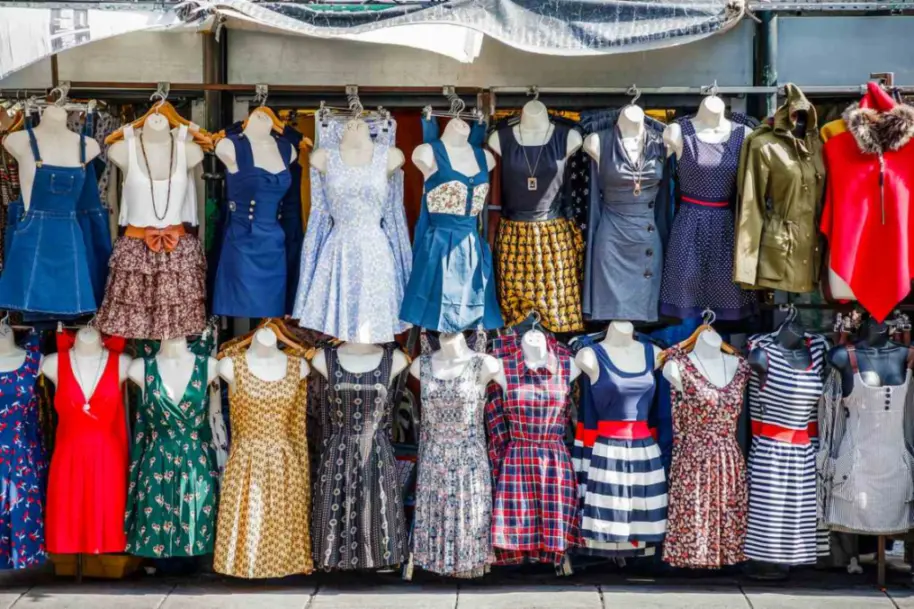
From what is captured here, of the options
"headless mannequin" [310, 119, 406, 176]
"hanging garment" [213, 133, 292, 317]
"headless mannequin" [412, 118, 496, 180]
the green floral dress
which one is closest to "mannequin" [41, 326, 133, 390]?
the green floral dress

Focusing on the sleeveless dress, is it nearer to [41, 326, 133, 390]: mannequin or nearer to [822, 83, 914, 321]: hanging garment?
[41, 326, 133, 390]: mannequin

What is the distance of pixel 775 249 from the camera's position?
679cm

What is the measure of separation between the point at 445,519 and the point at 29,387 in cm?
234

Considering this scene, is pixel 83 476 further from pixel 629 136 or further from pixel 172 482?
pixel 629 136

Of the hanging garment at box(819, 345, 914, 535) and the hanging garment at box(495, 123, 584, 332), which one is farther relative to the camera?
the hanging garment at box(495, 123, 584, 332)

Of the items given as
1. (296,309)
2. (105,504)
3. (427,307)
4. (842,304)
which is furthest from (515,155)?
(105,504)

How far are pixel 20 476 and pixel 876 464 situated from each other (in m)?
4.55

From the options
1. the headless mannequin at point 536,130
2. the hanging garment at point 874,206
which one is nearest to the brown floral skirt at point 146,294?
the headless mannequin at point 536,130

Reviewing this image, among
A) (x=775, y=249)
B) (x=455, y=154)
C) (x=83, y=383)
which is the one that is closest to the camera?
(x=775, y=249)

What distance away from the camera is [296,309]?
6930mm

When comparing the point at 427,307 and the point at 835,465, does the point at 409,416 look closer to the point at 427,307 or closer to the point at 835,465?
the point at 427,307

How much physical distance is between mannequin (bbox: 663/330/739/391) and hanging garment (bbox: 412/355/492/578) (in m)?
1.09

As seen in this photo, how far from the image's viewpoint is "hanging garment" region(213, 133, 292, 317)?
695 centimetres

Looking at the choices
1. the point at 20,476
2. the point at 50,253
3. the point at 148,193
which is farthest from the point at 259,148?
the point at 20,476
